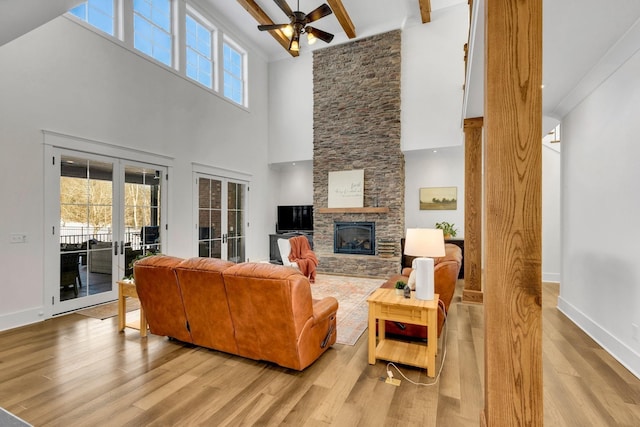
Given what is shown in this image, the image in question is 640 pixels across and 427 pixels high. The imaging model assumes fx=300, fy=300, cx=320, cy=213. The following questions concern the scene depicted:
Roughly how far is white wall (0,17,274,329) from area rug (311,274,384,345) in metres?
2.81

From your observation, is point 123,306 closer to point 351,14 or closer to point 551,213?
point 351,14

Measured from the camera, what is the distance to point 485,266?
1.49 m

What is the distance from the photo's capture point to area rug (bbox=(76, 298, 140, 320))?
4021mm

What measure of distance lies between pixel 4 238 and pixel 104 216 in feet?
3.81

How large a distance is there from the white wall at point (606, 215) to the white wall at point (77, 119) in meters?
6.23

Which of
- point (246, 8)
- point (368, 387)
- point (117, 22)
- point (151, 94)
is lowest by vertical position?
point (368, 387)

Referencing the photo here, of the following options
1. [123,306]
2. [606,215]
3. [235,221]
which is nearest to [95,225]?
[123,306]

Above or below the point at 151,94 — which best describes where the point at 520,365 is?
below

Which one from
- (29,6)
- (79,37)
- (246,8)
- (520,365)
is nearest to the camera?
(520,365)

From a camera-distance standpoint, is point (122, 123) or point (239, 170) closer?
point (122, 123)

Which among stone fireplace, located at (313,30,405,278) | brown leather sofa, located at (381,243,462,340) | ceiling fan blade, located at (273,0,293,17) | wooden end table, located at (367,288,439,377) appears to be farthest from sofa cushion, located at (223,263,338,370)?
stone fireplace, located at (313,30,405,278)

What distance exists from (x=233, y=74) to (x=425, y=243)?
6646 millimetres

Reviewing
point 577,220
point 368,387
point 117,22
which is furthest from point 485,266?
point 117,22

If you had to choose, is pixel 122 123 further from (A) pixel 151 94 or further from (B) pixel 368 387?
(B) pixel 368 387
